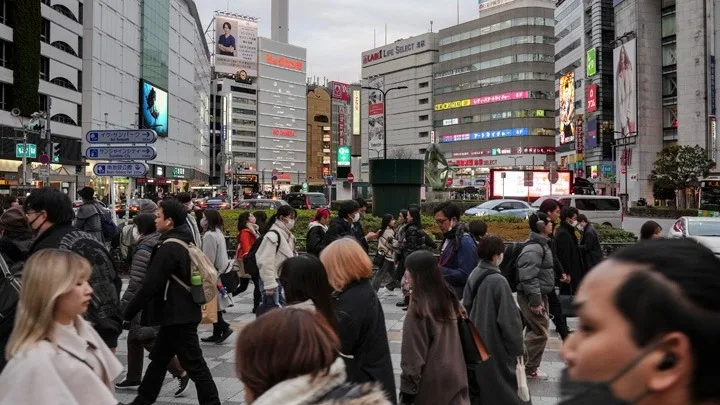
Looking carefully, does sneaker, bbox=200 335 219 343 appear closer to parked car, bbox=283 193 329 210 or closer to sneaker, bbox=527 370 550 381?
sneaker, bbox=527 370 550 381

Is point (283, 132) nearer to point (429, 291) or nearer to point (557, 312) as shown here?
point (557, 312)

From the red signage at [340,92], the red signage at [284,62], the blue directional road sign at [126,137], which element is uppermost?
the red signage at [284,62]

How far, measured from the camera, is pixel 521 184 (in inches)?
1735

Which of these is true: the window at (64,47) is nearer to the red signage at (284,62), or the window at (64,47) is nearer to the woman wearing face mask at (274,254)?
the woman wearing face mask at (274,254)

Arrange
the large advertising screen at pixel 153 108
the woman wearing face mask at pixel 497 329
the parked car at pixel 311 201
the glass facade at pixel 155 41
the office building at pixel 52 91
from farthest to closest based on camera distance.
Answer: the glass facade at pixel 155 41
the large advertising screen at pixel 153 108
the office building at pixel 52 91
the parked car at pixel 311 201
the woman wearing face mask at pixel 497 329

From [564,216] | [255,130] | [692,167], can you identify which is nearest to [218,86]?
[255,130]

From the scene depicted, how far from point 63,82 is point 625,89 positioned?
175 ft

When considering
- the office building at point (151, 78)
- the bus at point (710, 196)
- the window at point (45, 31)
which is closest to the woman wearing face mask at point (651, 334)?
the bus at point (710, 196)

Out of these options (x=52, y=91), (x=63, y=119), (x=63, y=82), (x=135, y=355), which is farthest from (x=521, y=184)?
(x=135, y=355)

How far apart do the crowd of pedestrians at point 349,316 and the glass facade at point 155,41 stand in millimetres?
63165

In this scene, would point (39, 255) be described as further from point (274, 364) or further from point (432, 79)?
point (432, 79)

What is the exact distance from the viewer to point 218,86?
14025 cm

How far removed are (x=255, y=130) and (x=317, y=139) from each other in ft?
87.4

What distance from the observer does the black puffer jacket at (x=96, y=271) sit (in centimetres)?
491
